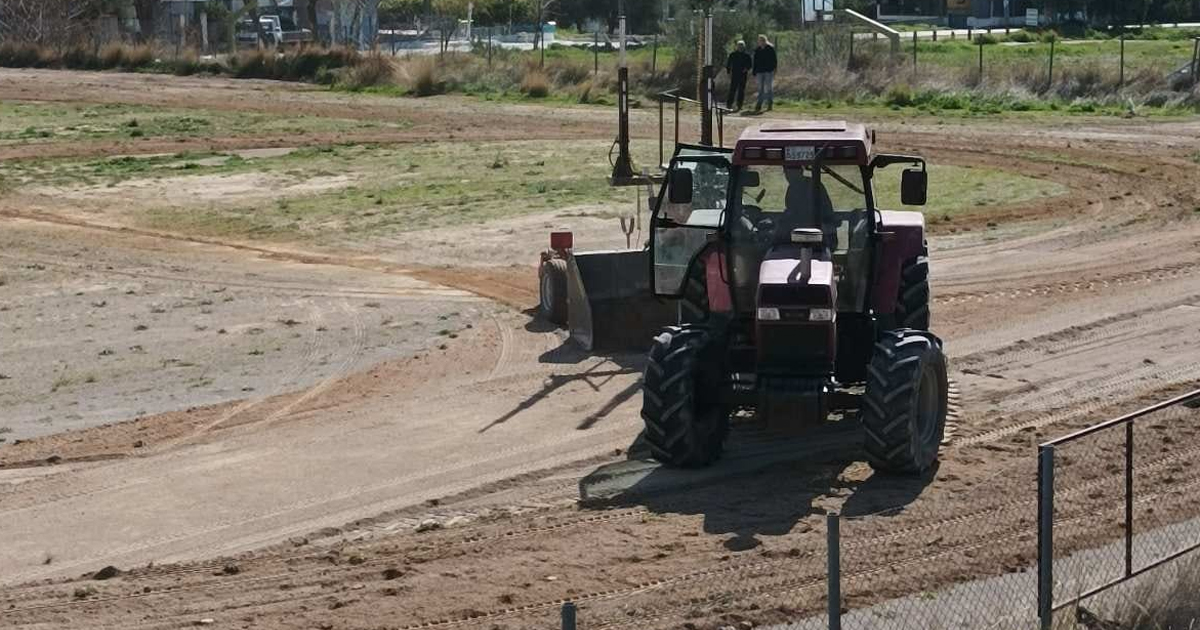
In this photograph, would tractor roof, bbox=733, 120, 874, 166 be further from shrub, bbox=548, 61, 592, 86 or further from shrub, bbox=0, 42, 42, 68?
shrub, bbox=0, 42, 42, 68

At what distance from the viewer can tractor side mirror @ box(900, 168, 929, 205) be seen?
13.6 meters

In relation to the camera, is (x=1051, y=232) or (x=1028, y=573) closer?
(x=1028, y=573)

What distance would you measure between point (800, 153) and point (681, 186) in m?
0.88

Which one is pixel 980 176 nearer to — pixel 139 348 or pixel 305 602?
pixel 139 348

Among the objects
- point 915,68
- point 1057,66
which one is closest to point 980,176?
point 915,68

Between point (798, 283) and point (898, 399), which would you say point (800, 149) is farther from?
point (898, 399)

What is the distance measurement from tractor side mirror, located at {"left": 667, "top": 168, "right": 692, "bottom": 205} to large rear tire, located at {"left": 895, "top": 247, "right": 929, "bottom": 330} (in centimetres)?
203

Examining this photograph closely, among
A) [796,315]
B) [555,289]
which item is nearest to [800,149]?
[796,315]

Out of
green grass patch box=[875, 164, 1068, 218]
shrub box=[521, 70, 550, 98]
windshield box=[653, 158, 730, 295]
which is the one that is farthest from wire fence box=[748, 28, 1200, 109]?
windshield box=[653, 158, 730, 295]

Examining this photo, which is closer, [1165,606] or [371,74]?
[1165,606]

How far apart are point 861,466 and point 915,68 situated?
3165 centimetres

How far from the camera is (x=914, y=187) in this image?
1366cm

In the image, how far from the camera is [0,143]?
116 ft

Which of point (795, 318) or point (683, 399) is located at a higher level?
point (795, 318)
